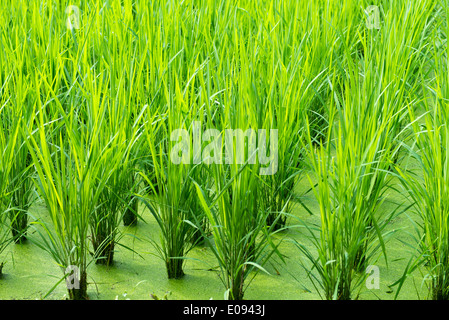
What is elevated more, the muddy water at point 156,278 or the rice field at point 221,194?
the rice field at point 221,194

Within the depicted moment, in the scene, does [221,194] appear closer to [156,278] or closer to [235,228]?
[235,228]

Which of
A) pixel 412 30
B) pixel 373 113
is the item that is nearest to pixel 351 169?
pixel 373 113

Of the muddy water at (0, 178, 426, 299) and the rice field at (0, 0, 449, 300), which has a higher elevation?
the rice field at (0, 0, 449, 300)

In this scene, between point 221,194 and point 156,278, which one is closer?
point 221,194

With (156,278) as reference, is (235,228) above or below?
above

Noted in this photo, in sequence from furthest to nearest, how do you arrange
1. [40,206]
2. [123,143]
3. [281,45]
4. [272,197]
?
[281,45] → [40,206] → [272,197] → [123,143]

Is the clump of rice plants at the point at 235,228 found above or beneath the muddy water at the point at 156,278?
above

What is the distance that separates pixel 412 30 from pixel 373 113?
Result: 79 cm

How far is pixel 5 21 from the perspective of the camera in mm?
2602

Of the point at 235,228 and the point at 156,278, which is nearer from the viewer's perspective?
the point at 235,228

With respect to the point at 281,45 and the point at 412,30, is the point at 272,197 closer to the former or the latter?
the point at 281,45

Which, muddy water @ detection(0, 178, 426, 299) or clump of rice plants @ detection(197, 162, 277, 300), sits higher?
clump of rice plants @ detection(197, 162, 277, 300)

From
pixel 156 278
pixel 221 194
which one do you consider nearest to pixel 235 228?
pixel 221 194

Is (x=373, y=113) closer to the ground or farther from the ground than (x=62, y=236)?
farther from the ground
